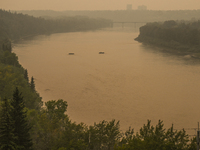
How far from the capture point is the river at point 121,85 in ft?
50.4

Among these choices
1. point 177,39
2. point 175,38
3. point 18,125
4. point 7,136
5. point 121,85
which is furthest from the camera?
point 175,38

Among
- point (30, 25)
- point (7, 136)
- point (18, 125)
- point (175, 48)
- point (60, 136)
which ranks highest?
point (30, 25)

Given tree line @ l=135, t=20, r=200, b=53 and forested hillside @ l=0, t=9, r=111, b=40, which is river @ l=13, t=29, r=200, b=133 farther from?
forested hillside @ l=0, t=9, r=111, b=40

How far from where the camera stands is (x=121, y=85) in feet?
68.9

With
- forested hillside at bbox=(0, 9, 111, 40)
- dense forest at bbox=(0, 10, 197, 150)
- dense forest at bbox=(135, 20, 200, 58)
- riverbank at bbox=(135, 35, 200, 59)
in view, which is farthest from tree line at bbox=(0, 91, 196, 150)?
forested hillside at bbox=(0, 9, 111, 40)

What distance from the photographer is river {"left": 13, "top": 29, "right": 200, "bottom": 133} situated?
50.4 feet

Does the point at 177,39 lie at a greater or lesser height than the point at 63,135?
greater

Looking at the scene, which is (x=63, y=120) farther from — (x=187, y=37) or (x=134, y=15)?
(x=134, y=15)

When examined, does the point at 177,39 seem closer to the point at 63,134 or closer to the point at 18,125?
the point at 63,134

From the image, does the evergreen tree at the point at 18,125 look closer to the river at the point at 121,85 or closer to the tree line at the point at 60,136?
the tree line at the point at 60,136

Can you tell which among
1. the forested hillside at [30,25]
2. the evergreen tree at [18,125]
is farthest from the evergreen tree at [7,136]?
the forested hillside at [30,25]

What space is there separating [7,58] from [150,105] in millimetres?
11857

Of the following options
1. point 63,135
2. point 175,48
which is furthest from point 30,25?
point 63,135

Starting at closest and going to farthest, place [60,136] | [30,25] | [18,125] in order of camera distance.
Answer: [18,125] → [60,136] → [30,25]
